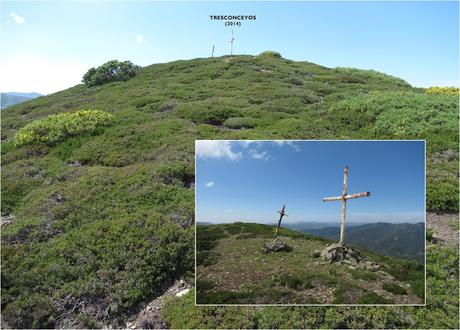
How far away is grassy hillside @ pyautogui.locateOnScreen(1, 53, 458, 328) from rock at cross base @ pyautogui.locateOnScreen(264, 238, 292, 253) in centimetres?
176

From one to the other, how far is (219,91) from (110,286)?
883 inches

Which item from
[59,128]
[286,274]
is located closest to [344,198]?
[286,274]

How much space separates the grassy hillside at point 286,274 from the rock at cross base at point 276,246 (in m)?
0.09

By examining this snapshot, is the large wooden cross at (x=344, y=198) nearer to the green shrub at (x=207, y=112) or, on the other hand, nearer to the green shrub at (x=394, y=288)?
the green shrub at (x=394, y=288)

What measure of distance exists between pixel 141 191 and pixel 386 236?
8694 millimetres

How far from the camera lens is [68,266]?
35.5 feet

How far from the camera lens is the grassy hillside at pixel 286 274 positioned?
27.6 feet

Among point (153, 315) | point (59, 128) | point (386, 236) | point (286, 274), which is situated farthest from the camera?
point (59, 128)

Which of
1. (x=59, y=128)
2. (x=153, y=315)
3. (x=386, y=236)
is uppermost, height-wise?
(x=59, y=128)

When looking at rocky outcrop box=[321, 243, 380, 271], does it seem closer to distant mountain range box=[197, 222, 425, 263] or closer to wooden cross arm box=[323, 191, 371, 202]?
distant mountain range box=[197, 222, 425, 263]

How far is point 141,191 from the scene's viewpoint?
14.2 m

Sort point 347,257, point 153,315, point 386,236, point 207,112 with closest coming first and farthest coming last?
1. point 386,236
2. point 347,257
3. point 153,315
4. point 207,112

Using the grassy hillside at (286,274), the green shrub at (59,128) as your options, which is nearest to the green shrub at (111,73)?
the green shrub at (59,128)

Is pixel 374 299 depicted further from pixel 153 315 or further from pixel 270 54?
pixel 270 54
